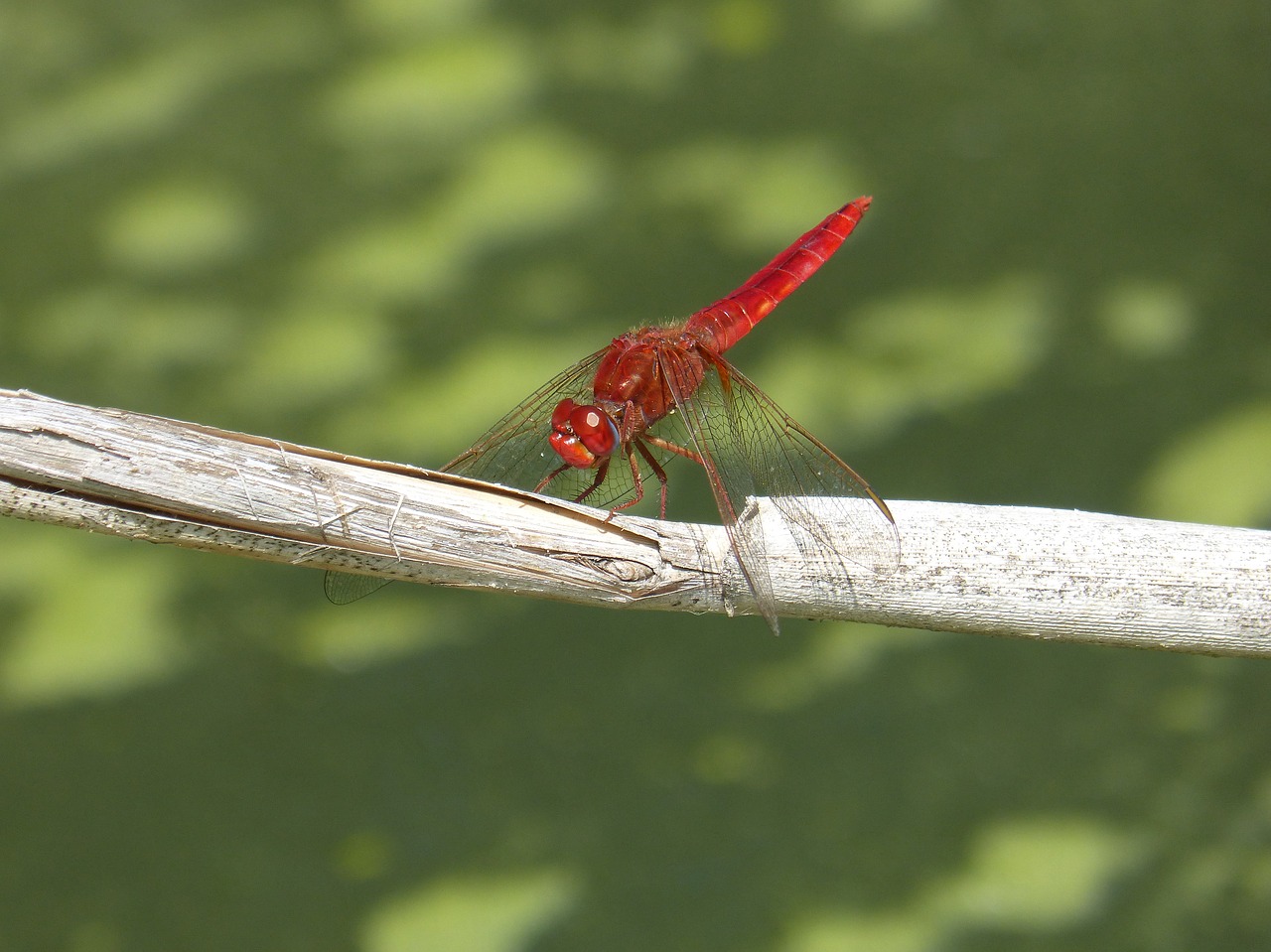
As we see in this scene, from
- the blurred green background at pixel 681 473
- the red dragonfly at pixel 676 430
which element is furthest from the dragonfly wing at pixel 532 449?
the blurred green background at pixel 681 473

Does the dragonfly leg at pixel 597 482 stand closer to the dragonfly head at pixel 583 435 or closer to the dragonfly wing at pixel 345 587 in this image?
the dragonfly head at pixel 583 435

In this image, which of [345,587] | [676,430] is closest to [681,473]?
[676,430]

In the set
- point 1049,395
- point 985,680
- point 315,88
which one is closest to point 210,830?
point 315,88

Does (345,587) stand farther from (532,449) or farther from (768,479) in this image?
(768,479)

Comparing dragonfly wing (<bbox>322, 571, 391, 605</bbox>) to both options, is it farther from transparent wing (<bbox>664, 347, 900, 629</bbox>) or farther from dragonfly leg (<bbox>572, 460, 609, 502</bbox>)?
transparent wing (<bbox>664, 347, 900, 629</bbox>)

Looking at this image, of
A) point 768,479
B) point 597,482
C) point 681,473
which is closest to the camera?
point 768,479

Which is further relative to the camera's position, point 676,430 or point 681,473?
point 681,473

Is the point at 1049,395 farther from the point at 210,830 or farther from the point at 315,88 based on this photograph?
the point at 210,830
